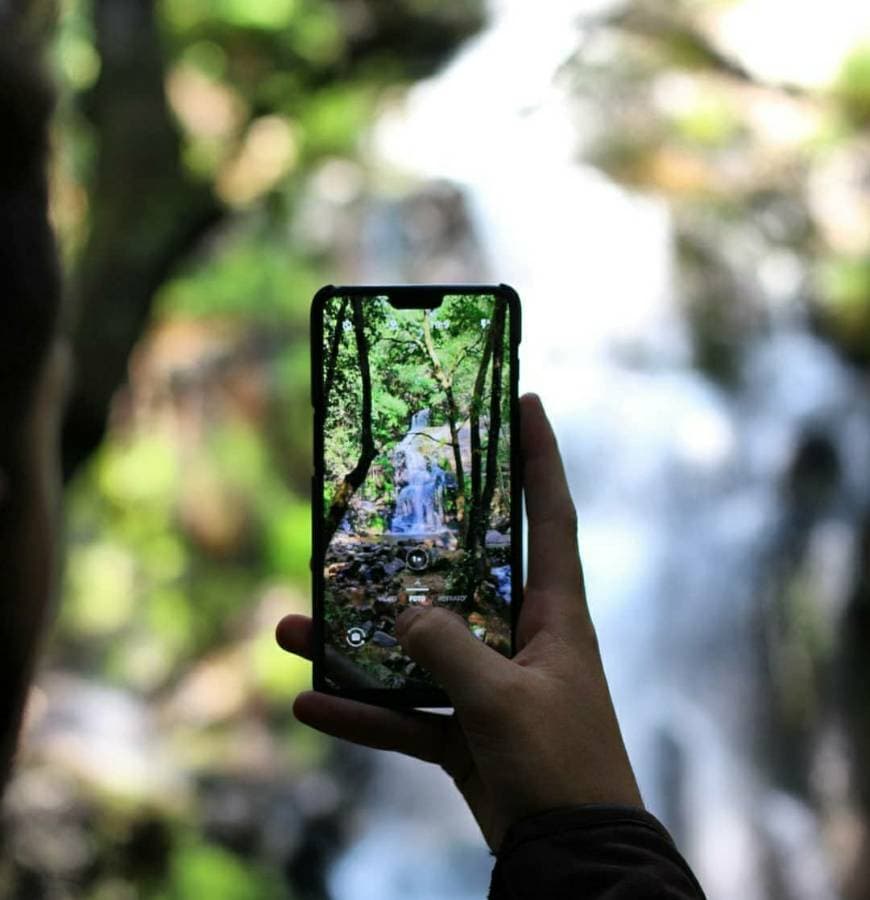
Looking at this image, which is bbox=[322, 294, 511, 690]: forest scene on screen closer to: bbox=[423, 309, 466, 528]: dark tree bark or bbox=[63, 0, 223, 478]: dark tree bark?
bbox=[423, 309, 466, 528]: dark tree bark

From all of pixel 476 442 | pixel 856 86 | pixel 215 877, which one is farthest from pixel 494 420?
pixel 856 86

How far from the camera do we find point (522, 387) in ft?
11.3

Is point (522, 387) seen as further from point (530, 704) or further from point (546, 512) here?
point (530, 704)

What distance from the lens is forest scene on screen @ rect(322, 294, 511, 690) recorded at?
2.58ft

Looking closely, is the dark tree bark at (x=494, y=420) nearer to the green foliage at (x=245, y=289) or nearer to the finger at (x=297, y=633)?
the finger at (x=297, y=633)

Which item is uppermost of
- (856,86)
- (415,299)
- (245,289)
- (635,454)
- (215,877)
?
(856,86)

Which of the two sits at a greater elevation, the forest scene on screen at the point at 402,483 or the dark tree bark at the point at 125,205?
the dark tree bark at the point at 125,205

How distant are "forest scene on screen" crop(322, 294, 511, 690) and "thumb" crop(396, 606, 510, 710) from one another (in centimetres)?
10

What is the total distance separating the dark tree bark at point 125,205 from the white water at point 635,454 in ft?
3.43

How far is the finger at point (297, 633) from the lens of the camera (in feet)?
2.62

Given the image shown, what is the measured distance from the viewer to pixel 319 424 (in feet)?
2.65

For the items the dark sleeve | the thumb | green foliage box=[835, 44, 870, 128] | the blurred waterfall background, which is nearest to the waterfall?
the thumb

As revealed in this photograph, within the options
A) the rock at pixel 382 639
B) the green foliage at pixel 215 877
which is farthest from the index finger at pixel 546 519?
the green foliage at pixel 215 877

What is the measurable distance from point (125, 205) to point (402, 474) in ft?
7.07
